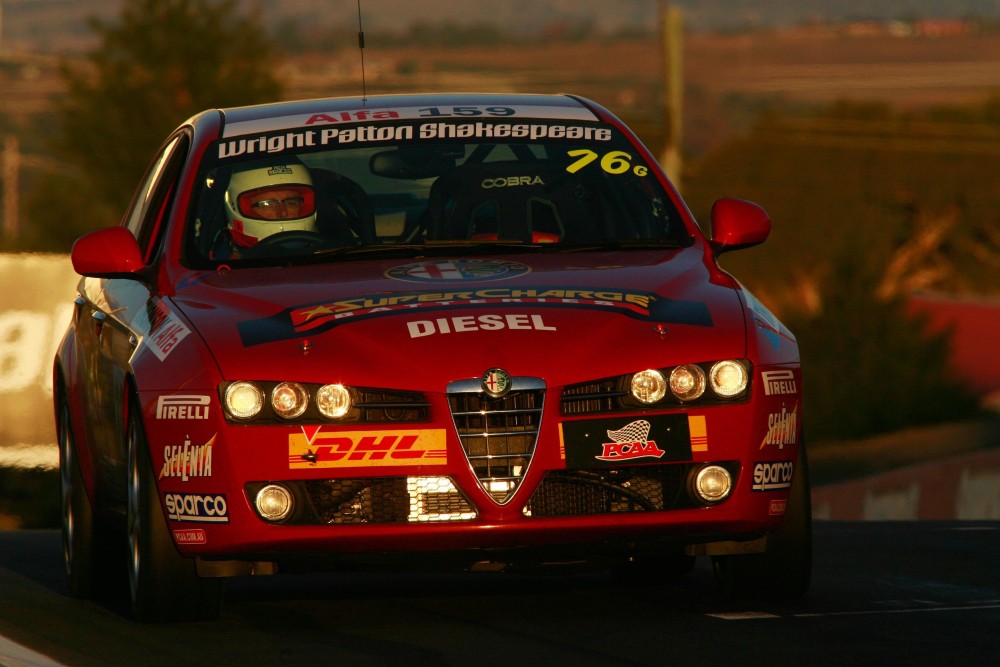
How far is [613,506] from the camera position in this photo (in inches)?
261

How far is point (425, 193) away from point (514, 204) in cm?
37

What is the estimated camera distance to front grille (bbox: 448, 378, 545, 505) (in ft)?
21.2

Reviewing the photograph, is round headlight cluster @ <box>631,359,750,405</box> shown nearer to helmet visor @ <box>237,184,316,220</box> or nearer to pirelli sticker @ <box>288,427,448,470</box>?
pirelli sticker @ <box>288,427,448,470</box>

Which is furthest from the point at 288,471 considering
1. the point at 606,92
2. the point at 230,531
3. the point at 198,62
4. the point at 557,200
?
the point at 606,92

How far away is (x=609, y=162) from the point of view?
26.8 ft

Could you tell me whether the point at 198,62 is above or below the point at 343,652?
below

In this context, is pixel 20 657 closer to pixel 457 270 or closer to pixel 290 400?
pixel 290 400

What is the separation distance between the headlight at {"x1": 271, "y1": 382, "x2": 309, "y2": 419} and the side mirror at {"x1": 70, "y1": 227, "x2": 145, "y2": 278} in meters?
1.30

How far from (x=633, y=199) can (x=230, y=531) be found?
2.17m

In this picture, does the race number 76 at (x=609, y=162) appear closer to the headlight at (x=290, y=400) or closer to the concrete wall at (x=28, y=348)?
the headlight at (x=290, y=400)

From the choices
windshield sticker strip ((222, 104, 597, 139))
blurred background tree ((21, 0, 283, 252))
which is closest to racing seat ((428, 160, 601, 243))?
windshield sticker strip ((222, 104, 597, 139))

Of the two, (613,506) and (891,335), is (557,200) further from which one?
(891,335)

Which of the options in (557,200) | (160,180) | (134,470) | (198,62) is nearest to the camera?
(134,470)

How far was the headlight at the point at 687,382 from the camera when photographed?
657 cm
